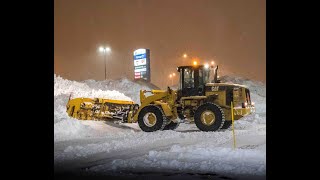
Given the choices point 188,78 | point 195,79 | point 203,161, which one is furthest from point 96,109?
point 203,161

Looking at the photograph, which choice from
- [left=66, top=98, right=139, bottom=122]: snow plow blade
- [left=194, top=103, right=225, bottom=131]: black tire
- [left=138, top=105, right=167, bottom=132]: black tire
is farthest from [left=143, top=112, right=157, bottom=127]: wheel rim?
[left=194, top=103, right=225, bottom=131]: black tire

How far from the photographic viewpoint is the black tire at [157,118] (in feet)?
61.7

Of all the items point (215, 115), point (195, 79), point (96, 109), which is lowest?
point (215, 115)

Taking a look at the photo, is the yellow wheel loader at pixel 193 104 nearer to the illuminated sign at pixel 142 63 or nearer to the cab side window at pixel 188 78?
the cab side window at pixel 188 78

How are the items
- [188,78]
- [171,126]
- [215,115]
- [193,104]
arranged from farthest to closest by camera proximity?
1. [171,126]
2. [188,78]
3. [193,104]
4. [215,115]

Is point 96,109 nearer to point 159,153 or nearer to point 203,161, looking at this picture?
point 159,153

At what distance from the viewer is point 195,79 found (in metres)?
19.5

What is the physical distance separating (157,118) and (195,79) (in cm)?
255

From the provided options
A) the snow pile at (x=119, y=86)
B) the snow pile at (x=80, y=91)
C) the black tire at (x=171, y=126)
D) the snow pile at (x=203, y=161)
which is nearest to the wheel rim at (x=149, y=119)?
the black tire at (x=171, y=126)

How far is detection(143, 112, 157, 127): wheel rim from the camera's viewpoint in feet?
62.7

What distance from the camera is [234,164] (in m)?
9.81

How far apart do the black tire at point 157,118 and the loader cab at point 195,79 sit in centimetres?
148
